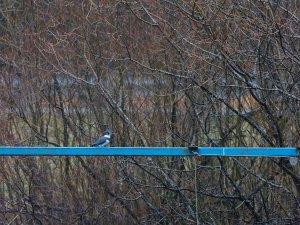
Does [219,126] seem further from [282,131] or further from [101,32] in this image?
[101,32]

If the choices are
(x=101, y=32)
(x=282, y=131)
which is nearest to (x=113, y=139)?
(x=101, y=32)

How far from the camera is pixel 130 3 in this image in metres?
8.50

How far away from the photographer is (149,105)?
9.38 metres

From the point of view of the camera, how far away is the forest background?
787 cm

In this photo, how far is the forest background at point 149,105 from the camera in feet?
25.8

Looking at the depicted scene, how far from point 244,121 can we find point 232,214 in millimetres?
923

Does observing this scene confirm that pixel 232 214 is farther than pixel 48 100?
No

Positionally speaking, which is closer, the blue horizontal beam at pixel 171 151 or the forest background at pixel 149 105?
the blue horizontal beam at pixel 171 151

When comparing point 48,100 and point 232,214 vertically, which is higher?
point 48,100

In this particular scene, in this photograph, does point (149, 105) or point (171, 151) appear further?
point (149, 105)

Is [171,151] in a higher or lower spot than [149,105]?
lower

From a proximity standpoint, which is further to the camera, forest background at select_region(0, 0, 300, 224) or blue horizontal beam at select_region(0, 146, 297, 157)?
forest background at select_region(0, 0, 300, 224)

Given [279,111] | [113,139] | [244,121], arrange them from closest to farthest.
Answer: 1. [279,111]
2. [244,121]
3. [113,139]

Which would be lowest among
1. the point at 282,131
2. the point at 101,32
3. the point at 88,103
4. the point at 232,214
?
the point at 232,214
